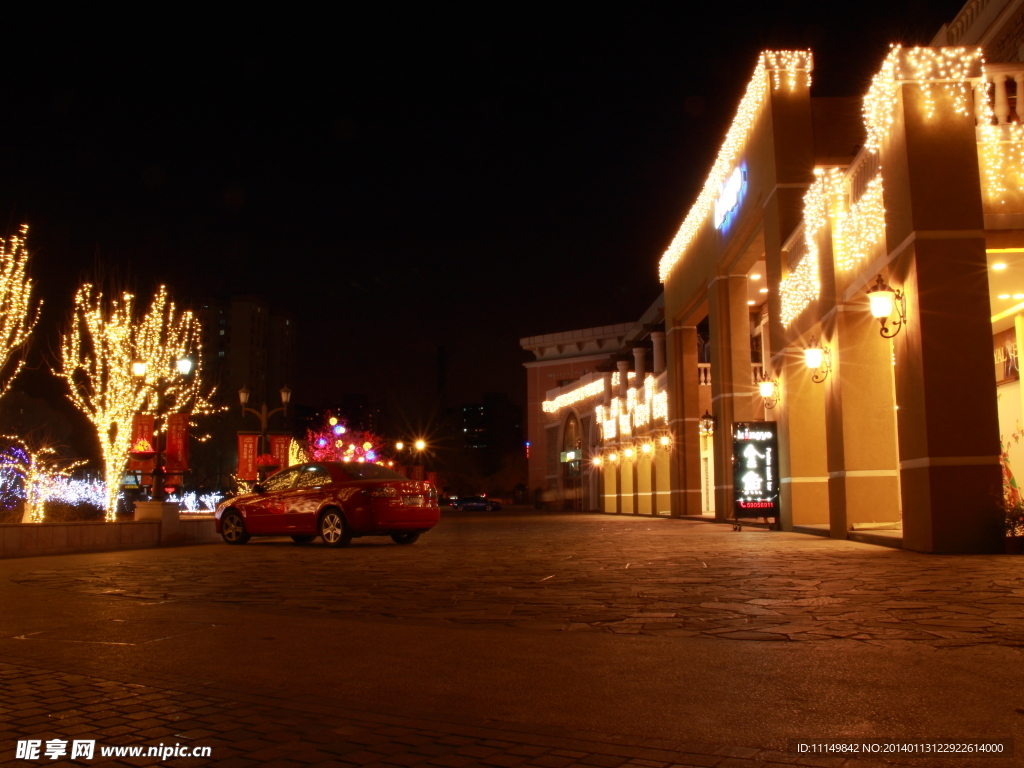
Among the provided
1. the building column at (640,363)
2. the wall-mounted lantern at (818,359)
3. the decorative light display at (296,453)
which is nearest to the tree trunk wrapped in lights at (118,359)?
the wall-mounted lantern at (818,359)

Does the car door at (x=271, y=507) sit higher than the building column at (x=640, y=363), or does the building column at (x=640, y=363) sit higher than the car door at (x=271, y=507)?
the building column at (x=640, y=363)

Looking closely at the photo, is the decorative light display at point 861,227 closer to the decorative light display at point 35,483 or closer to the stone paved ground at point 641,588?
the stone paved ground at point 641,588

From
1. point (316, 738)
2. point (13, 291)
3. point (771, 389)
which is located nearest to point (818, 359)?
point (771, 389)

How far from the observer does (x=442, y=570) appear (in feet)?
35.6

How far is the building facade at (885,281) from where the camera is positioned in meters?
11.7

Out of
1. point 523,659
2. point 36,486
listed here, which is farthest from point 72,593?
point 36,486

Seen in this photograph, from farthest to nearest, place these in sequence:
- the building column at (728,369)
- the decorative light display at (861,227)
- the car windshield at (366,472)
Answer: the building column at (728,369) → the car windshield at (366,472) → the decorative light display at (861,227)

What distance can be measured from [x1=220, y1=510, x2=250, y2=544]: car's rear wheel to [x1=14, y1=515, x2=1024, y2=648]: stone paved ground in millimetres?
2897

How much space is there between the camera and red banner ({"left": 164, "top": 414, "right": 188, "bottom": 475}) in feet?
70.3

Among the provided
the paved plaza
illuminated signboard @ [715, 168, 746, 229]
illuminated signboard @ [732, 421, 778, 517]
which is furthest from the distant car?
the paved plaza

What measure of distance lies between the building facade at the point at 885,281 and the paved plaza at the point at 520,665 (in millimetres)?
2619

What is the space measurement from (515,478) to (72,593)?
10098 cm

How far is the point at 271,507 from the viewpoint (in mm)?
16438

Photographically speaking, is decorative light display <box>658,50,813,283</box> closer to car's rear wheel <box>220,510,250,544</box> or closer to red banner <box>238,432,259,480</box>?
car's rear wheel <box>220,510,250,544</box>
